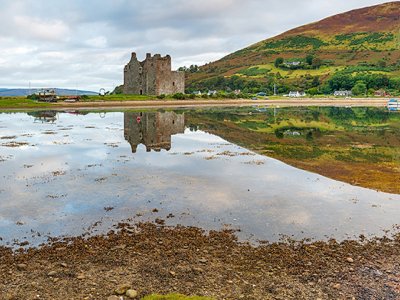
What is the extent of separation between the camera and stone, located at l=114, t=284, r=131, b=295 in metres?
7.90

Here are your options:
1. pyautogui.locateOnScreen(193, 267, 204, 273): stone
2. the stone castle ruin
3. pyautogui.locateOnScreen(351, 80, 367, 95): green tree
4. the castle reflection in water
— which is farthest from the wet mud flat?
pyautogui.locateOnScreen(351, 80, 367, 95): green tree

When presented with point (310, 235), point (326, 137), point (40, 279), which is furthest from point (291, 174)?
point (326, 137)

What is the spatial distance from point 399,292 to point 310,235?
3.47 m

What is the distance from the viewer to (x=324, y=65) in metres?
196

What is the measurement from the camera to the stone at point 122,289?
25.9 ft

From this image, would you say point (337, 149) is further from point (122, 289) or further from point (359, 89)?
point (359, 89)

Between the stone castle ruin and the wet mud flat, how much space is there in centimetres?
9343

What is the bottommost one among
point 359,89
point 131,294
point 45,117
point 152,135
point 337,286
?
point 337,286

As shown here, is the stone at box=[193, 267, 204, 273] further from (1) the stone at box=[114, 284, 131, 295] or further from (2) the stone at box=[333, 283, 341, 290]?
(2) the stone at box=[333, 283, 341, 290]

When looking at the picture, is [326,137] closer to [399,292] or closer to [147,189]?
[147,189]

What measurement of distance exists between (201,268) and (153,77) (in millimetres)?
96350

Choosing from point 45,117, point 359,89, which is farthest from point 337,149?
point 359,89

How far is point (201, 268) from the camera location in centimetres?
911

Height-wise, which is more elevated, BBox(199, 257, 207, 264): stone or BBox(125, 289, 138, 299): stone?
BBox(125, 289, 138, 299): stone
